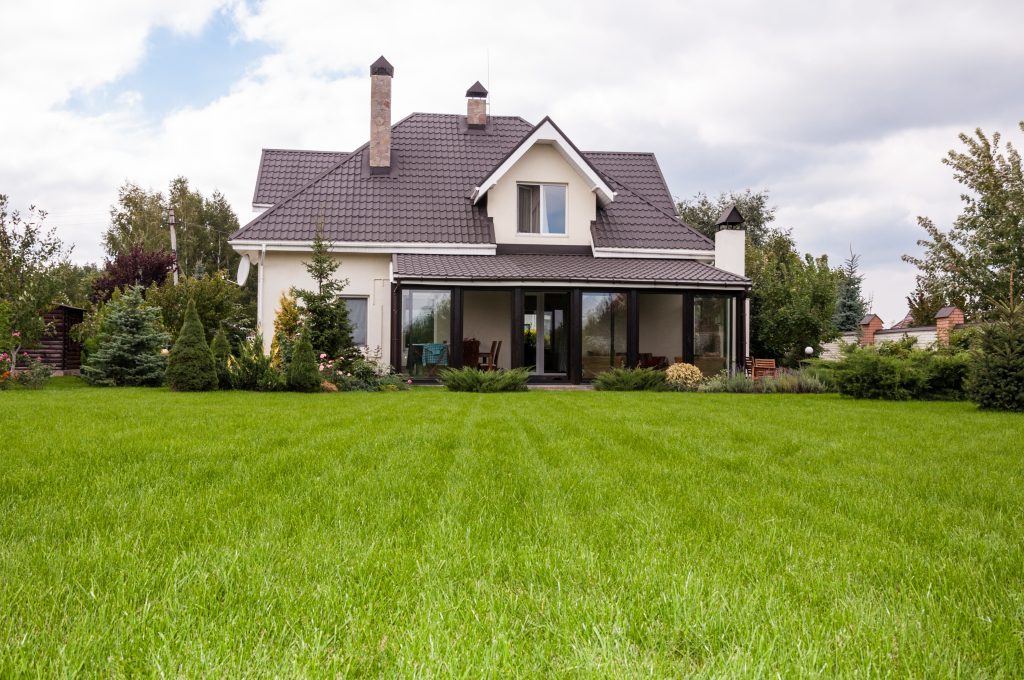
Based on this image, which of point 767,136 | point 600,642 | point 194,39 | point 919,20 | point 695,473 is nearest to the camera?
point 600,642

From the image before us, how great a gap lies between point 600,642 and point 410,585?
0.76 metres

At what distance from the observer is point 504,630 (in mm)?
2070

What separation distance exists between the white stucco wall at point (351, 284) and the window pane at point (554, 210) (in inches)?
180

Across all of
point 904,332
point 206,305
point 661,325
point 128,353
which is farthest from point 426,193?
point 904,332

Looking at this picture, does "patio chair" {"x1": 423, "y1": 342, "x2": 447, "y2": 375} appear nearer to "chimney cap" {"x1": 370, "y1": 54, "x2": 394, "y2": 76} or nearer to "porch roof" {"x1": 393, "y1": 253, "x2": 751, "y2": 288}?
"porch roof" {"x1": 393, "y1": 253, "x2": 751, "y2": 288}

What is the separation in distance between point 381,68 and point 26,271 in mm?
10335

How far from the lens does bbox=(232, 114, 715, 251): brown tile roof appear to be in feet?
63.3

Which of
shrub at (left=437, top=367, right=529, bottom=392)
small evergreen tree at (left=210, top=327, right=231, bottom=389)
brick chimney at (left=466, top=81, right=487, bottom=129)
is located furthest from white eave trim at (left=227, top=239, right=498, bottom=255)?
brick chimney at (left=466, top=81, right=487, bottom=129)

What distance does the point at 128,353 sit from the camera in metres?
15.5

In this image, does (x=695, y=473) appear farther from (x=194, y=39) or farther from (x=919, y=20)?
(x=194, y=39)

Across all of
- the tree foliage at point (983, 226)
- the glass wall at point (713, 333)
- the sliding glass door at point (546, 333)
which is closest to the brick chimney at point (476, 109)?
the sliding glass door at point (546, 333)

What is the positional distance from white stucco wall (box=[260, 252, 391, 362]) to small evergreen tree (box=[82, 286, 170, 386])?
3.32 m

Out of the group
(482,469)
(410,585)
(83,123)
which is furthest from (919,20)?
(83,123)

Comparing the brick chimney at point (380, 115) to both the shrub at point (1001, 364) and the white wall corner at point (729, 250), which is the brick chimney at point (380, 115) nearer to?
the white wall corner at point (729, 250)
